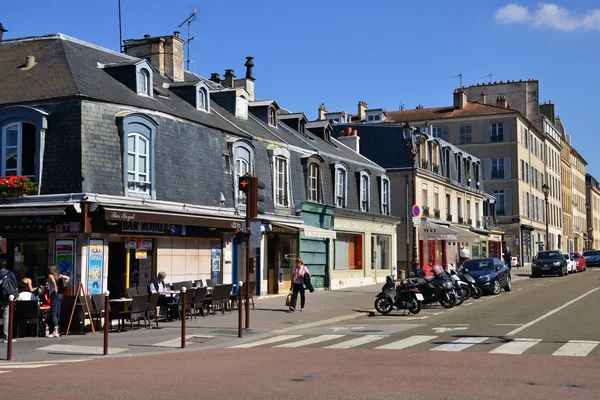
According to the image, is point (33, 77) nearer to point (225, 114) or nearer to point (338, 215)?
point (225, 114)

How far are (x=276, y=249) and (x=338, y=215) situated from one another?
5090 millimetres

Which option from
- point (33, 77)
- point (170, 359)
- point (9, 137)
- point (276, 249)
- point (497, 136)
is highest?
point (497, 136)

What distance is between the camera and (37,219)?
18.9 m

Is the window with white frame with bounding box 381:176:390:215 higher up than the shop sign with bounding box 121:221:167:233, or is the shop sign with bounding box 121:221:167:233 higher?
the window with white frame with bounding box 381:176:390:215

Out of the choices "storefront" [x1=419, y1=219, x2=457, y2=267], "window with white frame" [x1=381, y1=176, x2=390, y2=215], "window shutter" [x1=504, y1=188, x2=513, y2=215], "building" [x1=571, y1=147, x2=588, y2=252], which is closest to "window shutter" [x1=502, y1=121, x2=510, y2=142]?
"window shutter" [x1=504, y1=188, x2=513, y2=215]

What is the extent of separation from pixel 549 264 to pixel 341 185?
18.2m

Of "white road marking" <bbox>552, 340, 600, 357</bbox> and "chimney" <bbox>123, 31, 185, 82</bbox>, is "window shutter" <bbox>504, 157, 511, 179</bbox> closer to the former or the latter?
"chimney" <bbox>123, 31, 185, 82</bbox>

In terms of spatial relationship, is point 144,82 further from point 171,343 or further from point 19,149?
point 171,343

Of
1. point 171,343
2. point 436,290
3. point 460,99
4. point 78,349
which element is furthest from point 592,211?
point 78,349

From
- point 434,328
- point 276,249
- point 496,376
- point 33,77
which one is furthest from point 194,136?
point 496,376

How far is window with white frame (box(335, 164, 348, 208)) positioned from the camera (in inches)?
1276

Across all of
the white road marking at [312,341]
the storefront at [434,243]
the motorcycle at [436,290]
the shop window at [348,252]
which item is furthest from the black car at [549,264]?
the white road marking at [312,341]

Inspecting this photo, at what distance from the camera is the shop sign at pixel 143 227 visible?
789 inches

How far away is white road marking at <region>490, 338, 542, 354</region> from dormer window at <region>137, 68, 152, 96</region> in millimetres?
13109
